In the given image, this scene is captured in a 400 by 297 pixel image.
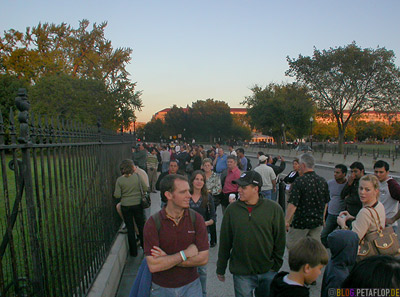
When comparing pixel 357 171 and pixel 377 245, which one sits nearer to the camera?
pixel 377 245

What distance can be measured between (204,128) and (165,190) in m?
94.7

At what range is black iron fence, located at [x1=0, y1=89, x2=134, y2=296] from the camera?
262cm

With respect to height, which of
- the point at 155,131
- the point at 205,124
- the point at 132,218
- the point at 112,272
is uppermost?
the point at 205,124

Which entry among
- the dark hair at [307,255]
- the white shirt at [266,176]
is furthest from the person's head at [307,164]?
the white shirt at [266,176]

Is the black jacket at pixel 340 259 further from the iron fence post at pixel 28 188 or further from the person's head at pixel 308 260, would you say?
the iron fence post at pixel 28 188

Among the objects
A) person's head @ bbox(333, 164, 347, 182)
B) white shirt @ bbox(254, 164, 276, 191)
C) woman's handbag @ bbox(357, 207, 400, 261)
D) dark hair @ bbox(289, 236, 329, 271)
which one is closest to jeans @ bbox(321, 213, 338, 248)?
person's head @ bbox(333, 164, 347, 182)

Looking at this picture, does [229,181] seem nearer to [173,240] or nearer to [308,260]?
[173,240]

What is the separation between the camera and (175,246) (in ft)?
9.58

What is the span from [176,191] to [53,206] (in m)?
1.26

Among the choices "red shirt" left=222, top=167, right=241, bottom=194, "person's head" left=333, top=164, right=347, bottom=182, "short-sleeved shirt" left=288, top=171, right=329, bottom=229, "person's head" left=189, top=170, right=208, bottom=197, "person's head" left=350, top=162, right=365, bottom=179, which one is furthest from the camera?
"red shirt" left=222, top=167, right=241, bottom=194

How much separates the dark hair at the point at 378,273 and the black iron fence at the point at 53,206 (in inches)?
86.2

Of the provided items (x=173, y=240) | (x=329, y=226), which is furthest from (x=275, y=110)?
(x=173, y=240)

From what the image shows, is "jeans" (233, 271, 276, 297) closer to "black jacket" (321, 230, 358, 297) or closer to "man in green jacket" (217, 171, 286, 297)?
"man in green jacket" (217, 171, 286, 297)

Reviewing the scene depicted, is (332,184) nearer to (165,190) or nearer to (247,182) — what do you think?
(247,182)
